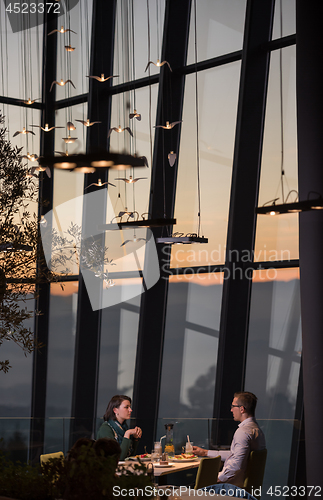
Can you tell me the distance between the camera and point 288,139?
6.28 meters

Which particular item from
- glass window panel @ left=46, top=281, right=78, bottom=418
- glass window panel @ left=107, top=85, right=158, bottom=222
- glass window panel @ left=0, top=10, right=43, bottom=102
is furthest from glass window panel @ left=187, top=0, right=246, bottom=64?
glass window panel @ left=46, top=281, right=78, bottom=418

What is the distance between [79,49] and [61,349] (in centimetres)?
470

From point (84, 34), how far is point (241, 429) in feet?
21.3

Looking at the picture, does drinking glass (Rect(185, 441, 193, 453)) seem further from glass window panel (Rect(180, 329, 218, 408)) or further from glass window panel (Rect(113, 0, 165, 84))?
glass window panel (Rect(113, 0, 165, 84))

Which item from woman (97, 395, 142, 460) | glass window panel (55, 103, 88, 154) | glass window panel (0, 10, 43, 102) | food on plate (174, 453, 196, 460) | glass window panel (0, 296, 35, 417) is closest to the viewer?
woman (97, 395, 142, 460)

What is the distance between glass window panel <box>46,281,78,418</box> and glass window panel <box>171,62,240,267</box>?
6.65 ft

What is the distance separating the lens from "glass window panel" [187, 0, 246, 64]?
22.5 feet

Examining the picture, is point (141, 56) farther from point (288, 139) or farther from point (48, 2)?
point (288, 139)

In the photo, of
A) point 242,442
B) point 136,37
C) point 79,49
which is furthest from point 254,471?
point 79,49

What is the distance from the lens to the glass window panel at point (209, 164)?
268 inches

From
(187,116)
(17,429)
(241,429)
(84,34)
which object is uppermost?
(84,34)

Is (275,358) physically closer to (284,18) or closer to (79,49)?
(284,18)

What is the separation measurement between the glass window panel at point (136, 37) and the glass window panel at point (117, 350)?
10.3 feet

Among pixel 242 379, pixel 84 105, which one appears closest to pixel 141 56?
pixel 84 105
